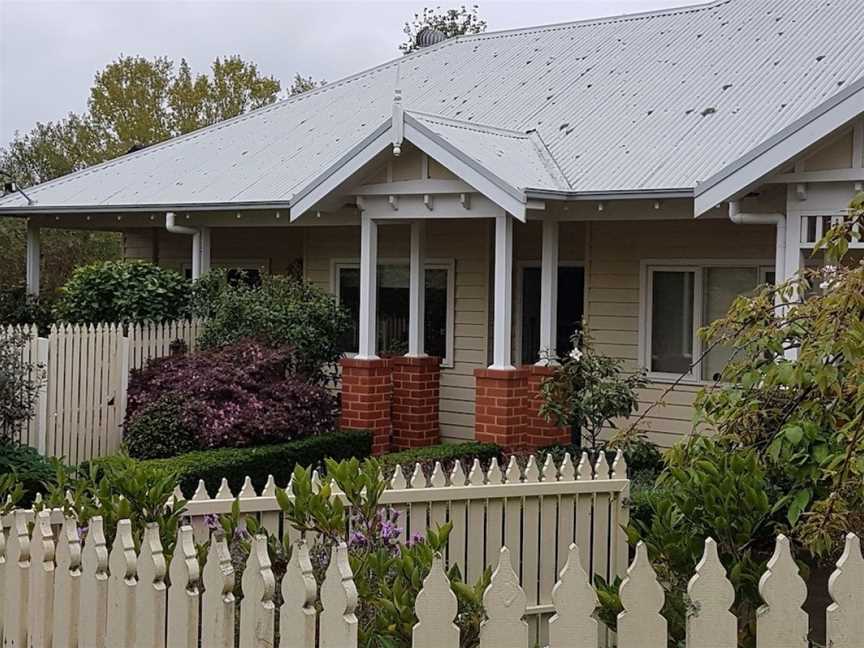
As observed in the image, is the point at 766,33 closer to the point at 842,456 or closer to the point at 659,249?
the point at 659,249

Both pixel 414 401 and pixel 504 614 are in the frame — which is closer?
pixel 504 614

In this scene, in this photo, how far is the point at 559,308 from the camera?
15.7m

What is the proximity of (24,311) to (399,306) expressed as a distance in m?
6.53

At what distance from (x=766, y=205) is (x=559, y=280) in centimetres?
435

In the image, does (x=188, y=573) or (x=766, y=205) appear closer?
(x=188, y=573)

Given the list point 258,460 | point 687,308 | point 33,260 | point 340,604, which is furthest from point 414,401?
point 340,604

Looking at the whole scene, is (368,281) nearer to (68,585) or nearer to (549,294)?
(549,294)

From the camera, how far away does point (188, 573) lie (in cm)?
423

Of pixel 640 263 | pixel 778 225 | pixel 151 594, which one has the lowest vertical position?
pixel 151 594

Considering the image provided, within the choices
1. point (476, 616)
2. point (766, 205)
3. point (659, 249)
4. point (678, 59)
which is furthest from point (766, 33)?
point (476, 616)

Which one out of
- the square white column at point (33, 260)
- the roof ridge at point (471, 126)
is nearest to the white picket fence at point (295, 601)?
the roof ridge at point (471, 126)

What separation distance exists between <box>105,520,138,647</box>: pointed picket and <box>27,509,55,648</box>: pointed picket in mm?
468

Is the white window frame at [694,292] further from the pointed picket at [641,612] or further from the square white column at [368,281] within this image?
the pointed picket at [641,612]

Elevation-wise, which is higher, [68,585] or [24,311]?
[24,311]
